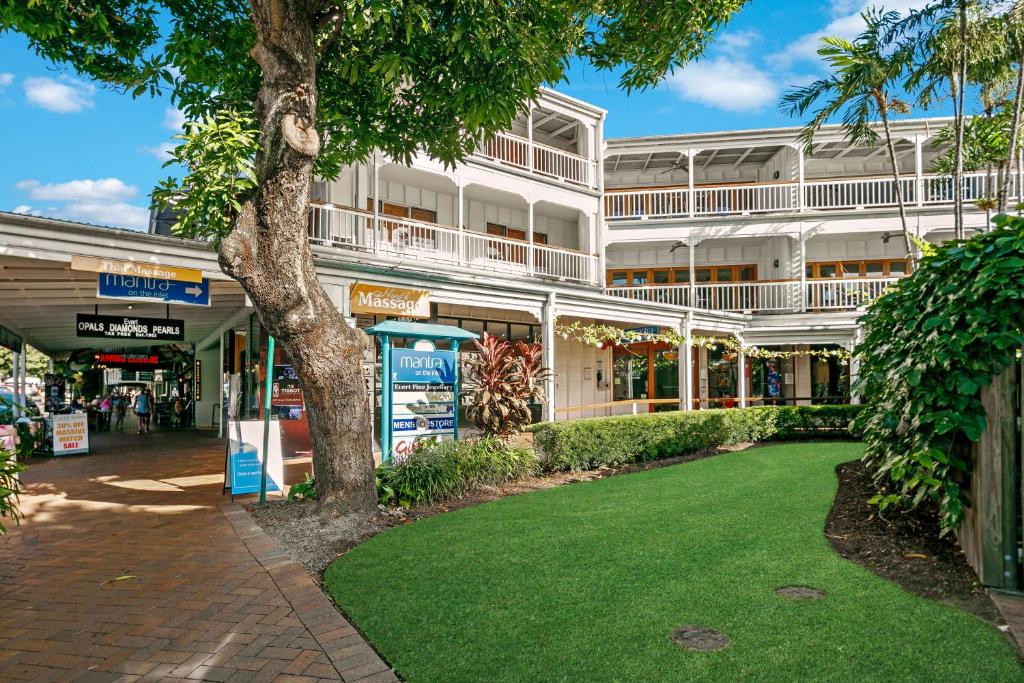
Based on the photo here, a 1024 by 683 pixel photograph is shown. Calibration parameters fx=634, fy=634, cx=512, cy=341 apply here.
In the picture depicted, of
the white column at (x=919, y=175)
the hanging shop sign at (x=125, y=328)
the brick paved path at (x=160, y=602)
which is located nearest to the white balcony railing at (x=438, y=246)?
the hanging shop sign at (x=125, y=328)

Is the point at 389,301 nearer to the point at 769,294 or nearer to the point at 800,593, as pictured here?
the point at 800,593

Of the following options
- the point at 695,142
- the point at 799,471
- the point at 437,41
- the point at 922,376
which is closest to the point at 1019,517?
the point at 922,376

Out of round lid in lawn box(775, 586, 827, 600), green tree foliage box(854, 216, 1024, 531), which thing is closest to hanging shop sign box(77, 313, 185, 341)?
round lid in lawn box(775, 586, 827, 600)

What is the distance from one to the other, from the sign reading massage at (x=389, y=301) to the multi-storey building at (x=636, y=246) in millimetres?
234

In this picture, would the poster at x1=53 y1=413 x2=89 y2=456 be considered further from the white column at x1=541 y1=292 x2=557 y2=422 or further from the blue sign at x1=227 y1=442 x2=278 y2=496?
the white column at x1=541 y1=292 x2=557 y2=422

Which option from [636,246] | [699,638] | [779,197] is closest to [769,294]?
[779,197]

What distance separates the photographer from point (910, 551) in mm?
4750

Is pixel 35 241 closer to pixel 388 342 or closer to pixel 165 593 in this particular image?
pixel 388 342

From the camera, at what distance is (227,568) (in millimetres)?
5277

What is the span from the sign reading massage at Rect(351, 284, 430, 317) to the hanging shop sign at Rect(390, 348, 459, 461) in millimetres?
1988

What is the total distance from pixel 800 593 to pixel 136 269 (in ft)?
28.0

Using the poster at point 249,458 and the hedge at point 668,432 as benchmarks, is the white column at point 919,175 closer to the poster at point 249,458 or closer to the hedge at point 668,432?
the hedge at point 668,432

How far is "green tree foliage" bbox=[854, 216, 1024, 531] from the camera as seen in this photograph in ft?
13.5

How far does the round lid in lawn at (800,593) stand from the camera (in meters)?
4.05
